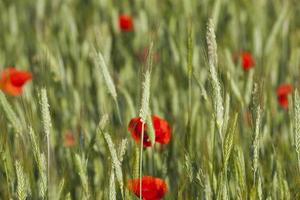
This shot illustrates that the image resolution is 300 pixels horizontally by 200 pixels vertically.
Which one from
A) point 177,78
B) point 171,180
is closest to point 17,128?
point 171,180

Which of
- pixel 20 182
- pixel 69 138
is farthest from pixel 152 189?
A: pixel 69 138

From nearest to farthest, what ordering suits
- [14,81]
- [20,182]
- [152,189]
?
[20,182]
[152,189]
[14,81]

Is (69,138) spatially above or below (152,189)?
above

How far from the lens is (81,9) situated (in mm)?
2389

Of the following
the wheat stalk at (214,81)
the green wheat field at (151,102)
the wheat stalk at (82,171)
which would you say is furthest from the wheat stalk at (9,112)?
the wheat stalk at (214,81)

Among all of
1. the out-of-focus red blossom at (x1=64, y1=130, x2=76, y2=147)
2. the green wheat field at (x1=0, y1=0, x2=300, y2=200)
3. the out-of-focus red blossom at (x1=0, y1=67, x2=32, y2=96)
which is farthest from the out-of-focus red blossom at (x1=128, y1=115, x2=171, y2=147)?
the out-of-focus red blossom at (x1=0, y1=67, x2=32, y2=96)

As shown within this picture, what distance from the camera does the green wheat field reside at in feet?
3.56

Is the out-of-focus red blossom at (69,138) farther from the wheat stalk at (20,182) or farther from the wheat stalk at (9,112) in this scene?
the wheat stalk at (20,182)

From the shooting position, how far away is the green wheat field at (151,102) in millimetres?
1085

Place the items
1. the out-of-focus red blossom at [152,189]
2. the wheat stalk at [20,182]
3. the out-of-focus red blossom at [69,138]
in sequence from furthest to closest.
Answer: the out-of-focus red blossom at [69,138] < the out-of-focus red blossom at [152,189] < the wheat stalk at [20,182]

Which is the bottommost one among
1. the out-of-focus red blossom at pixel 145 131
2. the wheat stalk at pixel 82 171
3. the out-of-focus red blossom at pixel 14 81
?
the wheat stalk at pixel 82 171

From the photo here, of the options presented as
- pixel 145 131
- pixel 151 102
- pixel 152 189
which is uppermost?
pixel 151 102

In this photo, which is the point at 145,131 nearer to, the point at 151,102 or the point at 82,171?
the point at 82,171

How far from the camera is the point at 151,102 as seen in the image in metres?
1.70
